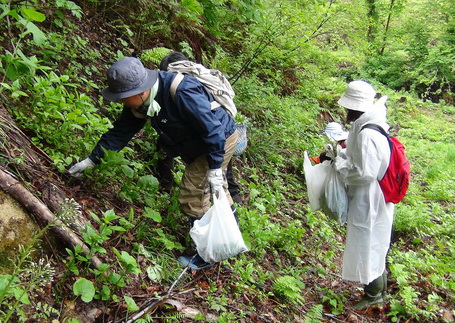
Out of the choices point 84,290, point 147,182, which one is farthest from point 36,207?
point 147,182

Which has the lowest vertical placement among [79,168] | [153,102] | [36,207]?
[79,168]

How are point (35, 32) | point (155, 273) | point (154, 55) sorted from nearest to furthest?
point (35, 32) < point (155, 273) < point (154, 55)

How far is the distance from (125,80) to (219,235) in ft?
4.77

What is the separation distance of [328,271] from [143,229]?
2666mm

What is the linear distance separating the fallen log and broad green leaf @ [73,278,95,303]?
308mm

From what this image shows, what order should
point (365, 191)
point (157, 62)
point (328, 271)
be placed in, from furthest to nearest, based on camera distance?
point (157, 62) → point (328, 271) → point (365, 191)

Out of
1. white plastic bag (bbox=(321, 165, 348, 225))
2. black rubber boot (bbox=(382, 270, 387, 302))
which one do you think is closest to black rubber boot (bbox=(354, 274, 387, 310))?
black rubber boot (bbox=(382, 270, 387, 302))

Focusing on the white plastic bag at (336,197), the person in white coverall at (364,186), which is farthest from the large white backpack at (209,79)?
the white plastic bag at (336,197)

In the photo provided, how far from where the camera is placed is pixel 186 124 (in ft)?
11.3

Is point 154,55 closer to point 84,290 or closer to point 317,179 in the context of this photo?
point 317,179

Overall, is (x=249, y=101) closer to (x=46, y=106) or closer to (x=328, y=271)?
(x=328, y=271)

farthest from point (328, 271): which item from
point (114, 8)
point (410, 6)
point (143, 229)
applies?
point (410, 6)

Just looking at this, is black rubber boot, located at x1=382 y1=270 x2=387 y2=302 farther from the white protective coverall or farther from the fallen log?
the fallen log

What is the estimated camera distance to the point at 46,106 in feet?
11.4
